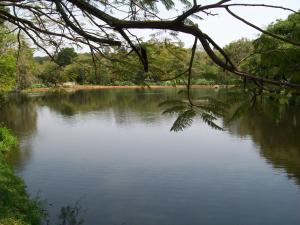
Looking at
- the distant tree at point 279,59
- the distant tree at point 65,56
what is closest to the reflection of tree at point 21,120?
the distant tree at point 65,56

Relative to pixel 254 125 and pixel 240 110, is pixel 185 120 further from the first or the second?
pixel 254 125

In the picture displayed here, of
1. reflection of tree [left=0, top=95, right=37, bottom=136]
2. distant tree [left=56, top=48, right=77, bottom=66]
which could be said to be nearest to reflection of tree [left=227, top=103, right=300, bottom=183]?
distant tree [left=56, top=48, right=77, bottom=66]

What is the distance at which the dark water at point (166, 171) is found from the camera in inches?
388

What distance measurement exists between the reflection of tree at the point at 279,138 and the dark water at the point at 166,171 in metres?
0.04

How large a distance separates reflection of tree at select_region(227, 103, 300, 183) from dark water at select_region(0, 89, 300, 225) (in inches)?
1.4

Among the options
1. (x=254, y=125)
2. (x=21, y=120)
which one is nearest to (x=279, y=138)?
(x=254, y=125)

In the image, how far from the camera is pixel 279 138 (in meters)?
18.9

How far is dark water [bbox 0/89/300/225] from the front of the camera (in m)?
9.84

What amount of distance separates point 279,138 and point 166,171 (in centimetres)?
737

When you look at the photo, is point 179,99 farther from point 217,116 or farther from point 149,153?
point 149,153

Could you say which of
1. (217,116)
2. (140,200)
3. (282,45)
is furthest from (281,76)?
(140,200)

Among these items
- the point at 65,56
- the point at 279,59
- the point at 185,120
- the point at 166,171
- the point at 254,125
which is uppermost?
the point at 65,56

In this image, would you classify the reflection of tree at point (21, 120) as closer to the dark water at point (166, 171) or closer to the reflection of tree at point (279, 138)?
the dark water at point (166, 171)

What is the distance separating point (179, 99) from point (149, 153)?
1379cm
